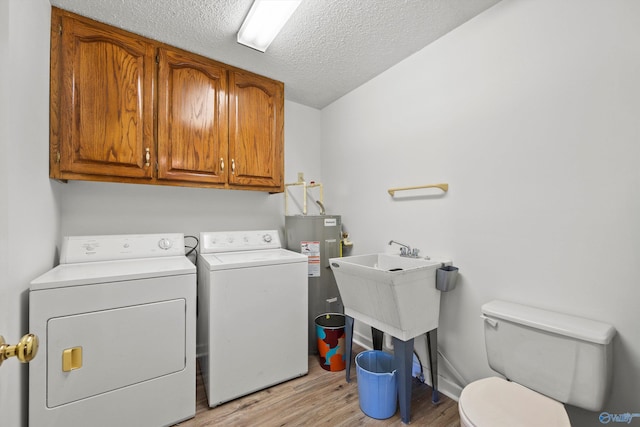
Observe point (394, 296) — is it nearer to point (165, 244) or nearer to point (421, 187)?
point (421, 187)

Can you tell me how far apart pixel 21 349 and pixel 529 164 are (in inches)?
80.3

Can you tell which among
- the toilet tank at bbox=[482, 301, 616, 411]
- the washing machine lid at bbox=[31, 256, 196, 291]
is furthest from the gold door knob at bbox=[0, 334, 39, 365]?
the toilet tank at bbox=[482, 301, 616, 411]

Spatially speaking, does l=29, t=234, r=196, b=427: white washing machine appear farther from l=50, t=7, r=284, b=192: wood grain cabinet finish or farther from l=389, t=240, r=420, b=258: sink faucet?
l=389, t=240, r=420, b=258: sink faucet

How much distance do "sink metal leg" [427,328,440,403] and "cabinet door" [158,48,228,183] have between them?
1.87m

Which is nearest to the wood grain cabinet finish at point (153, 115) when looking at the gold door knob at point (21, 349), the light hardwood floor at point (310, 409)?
the gold door knob at point (21, 349)

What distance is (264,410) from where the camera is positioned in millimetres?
1654

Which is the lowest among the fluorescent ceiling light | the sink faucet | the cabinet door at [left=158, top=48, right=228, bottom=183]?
the sink faucet

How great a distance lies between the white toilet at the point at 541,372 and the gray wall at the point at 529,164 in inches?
7.1

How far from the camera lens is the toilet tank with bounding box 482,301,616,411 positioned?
1069 mm

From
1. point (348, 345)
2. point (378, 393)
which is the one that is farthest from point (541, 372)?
point (348, 345)

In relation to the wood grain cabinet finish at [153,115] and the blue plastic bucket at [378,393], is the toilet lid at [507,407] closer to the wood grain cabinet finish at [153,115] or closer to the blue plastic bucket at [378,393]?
the blue plastic bucket at [378,393]

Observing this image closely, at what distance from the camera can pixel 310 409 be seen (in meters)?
1.66

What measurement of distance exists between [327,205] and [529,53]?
1970mm

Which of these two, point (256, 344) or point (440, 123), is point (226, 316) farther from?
point (440, 123)
